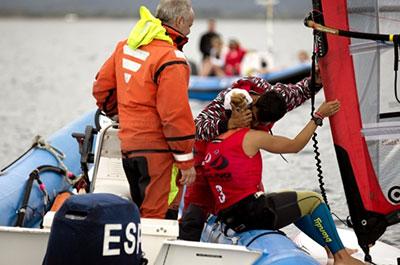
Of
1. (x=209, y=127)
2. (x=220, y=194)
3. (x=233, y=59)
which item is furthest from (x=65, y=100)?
(x=220, y=194)

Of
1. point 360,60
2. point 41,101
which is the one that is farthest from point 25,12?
point 360,60

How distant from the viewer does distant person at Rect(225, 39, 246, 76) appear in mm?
20453

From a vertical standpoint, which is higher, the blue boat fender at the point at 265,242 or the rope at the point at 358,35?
the rope at the point at 358,35

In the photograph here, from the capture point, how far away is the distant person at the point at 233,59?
20453 mm

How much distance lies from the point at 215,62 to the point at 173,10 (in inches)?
573

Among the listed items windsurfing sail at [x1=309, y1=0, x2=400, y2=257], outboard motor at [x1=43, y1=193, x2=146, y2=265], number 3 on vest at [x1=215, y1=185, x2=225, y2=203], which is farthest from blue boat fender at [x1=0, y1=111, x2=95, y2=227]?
windsurfing sail at [x1=309, y1=0, x2=400, y2=257]

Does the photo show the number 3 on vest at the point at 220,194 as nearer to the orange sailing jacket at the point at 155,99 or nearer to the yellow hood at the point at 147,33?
the orange sailing jacket at the point at 155,99

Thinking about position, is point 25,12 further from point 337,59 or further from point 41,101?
point 337,59

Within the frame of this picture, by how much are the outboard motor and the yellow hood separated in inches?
46.7

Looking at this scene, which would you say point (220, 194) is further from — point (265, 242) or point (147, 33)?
point (147, 33)

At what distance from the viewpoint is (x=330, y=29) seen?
629cm

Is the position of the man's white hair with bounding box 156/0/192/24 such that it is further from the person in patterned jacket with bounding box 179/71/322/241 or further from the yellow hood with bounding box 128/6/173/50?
the person in patterned jacket with bounding box 179/71/322/241

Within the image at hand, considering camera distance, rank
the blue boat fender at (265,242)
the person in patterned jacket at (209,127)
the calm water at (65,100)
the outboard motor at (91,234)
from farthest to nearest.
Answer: the calm water at (65,100) → the person in patterned jacket at (209,127) → the blue boat fender at (265,242) → the outboard motor at (91,234)

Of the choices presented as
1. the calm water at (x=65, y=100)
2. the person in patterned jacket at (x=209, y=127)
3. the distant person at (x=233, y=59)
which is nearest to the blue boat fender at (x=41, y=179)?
the person in patterned jacket at (x=209, y=127)
